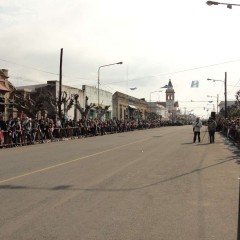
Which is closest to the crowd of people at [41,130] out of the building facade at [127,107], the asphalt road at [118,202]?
the asphalt road at [118,202]

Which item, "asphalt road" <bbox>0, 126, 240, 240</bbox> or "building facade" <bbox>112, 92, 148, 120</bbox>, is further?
"building facade" <bbox>112, 92, 148, 120</bbox>

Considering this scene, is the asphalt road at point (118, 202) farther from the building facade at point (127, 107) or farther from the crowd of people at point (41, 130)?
the building facade at point (127, 107)

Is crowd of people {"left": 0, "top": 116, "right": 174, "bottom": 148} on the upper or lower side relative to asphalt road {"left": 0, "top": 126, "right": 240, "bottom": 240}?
upper

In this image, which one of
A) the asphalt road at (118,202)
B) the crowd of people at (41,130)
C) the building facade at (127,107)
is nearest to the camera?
the asphalt road at (118,202)

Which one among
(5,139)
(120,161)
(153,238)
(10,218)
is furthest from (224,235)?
(5,139)

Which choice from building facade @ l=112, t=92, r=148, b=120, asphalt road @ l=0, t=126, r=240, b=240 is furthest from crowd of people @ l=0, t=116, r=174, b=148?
building facade @ l=112, t=92, r=148, b=120

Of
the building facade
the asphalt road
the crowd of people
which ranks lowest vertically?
the asphalt road

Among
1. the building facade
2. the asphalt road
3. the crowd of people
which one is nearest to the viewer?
the asphalt road

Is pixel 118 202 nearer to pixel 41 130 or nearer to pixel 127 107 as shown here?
pixel 41 130

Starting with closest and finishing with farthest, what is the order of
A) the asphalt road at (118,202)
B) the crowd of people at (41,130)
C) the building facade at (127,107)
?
the asphalt road at (118,202), the crowd of people at (41,130), the building facade at (127,107)

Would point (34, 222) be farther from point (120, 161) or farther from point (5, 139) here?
point (5, 139)

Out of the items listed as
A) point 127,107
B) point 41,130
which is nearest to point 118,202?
point 41,130

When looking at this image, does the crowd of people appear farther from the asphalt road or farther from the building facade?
the building facade

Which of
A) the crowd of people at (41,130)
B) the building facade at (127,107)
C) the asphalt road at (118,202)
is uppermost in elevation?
the building facade at (127,107)
